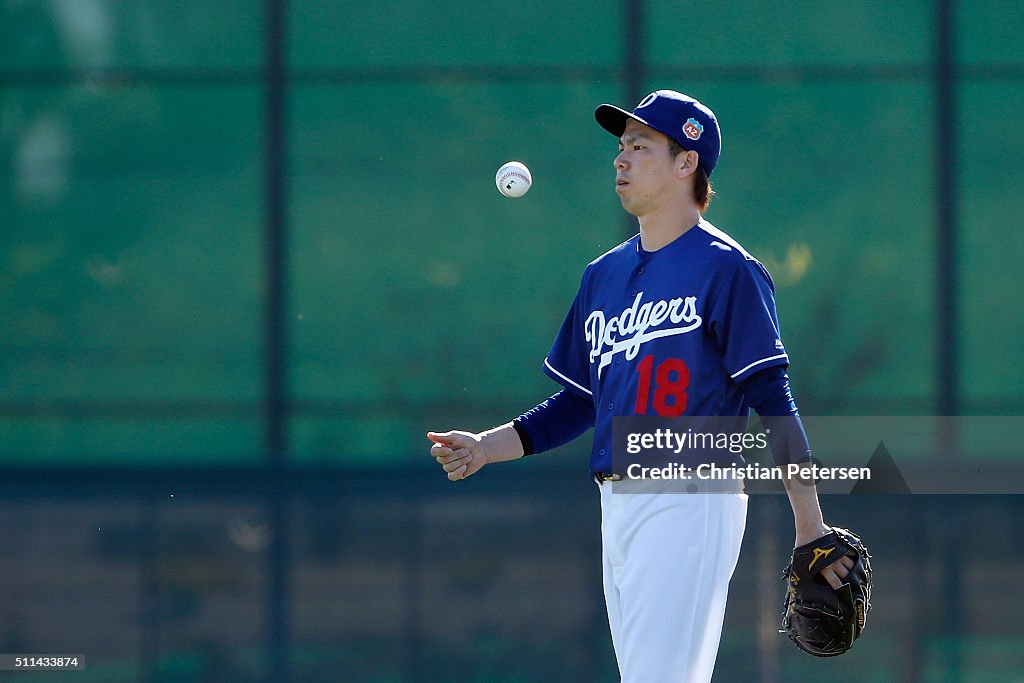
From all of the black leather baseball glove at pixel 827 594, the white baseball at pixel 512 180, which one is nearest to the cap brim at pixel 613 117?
the white baseball at pixel 512 180

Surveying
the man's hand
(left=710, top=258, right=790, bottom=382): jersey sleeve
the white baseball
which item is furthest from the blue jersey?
the white baseball

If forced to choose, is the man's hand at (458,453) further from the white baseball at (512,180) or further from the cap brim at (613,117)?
the white baseball at (512,180)

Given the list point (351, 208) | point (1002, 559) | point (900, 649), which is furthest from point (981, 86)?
point (351, 208)

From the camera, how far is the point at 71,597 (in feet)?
16.8

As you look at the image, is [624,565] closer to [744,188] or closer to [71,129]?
[744,188]

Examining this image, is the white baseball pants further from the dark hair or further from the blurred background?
the blurred background

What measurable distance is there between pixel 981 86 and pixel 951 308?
0.88 metres

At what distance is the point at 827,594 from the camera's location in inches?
115

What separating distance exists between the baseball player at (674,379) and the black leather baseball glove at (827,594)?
0.09 feet

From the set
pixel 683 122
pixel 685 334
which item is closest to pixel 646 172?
pixel 683 122

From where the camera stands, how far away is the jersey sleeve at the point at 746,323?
2939 millimetres

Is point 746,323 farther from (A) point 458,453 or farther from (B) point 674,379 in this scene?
(A) point 458,453

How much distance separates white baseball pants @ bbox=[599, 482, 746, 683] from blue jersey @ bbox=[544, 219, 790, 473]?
0.64 feet

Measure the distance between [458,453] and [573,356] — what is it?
1.47ft
